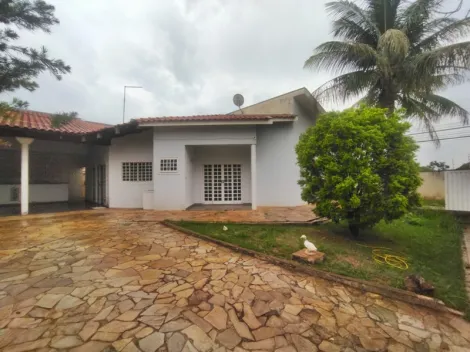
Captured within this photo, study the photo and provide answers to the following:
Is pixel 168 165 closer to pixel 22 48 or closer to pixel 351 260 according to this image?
pixel 22 48

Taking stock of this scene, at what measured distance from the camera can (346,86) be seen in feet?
32.3

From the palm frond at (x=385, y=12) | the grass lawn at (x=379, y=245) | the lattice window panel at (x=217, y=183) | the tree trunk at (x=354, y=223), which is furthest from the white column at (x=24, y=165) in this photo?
the palm frond at (x=385, y=12)

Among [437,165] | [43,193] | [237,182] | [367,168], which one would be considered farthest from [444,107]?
[43,193]

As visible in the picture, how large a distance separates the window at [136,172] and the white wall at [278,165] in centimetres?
522

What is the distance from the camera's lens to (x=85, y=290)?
3.26 m

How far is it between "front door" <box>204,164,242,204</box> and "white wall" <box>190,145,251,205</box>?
0.64ft

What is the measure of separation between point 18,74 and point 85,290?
582cm

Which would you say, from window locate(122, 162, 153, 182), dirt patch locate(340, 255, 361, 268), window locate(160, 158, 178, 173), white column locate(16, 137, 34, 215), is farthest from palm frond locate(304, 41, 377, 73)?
white column locate(16, 137, 34, 215)

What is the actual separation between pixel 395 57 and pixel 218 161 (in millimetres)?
8249

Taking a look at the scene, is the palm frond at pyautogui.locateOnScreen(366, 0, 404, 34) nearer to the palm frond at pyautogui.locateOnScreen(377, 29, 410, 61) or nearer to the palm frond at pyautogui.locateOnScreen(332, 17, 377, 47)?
the palm frond at pyautogui.locateOnScreen(332, 17, 377, 47)

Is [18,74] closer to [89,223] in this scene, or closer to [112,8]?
[89,223]

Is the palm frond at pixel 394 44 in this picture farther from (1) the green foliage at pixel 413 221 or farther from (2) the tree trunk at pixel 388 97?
(1) the green foliage at pixel 413 221

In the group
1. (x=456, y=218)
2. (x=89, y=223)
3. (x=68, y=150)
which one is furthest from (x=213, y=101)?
(x=456, y=218)

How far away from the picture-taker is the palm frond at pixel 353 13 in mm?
9516
